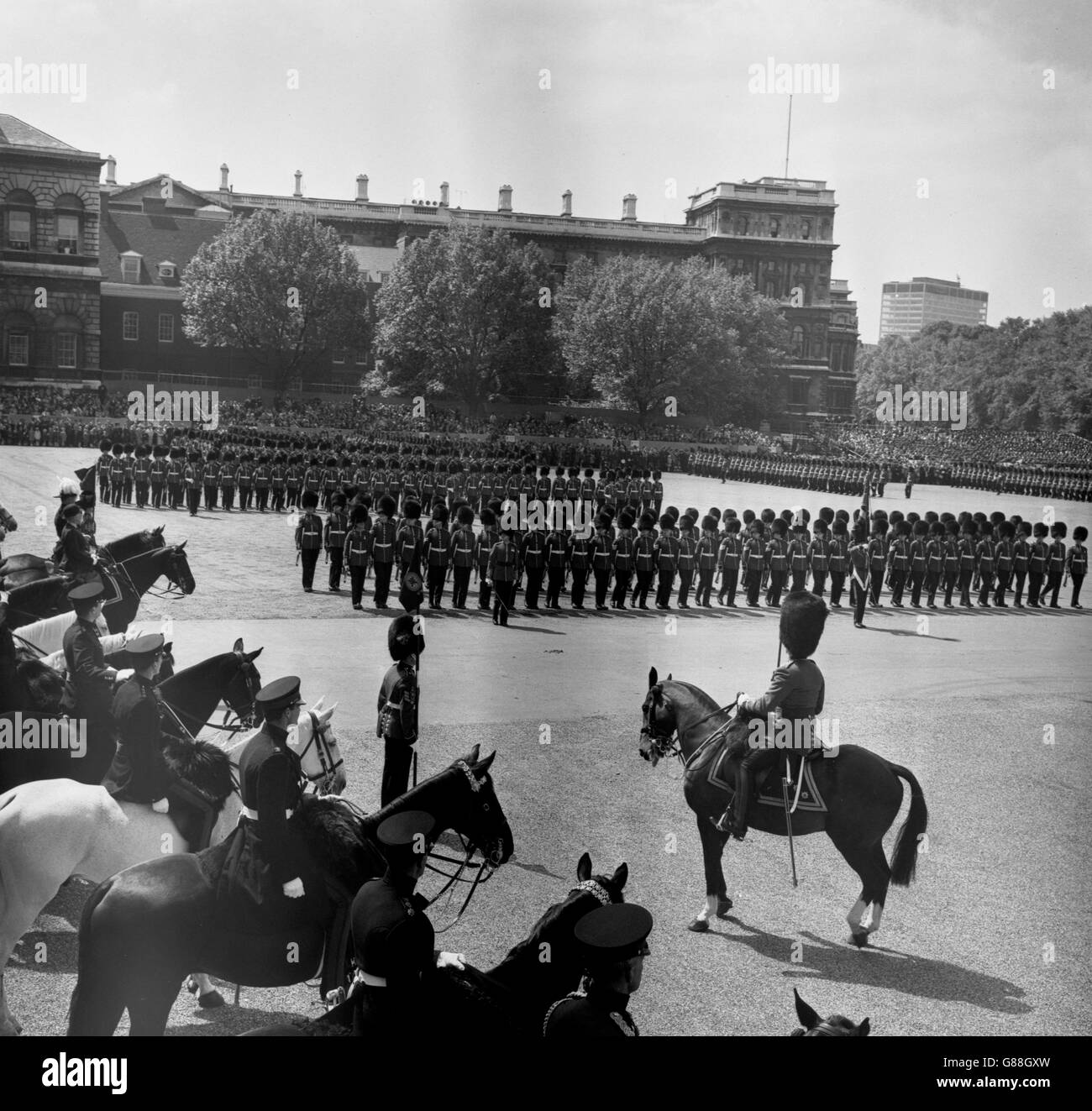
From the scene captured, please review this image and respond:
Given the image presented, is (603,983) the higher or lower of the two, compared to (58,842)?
higher

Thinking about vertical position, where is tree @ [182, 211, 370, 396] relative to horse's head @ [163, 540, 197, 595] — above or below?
above

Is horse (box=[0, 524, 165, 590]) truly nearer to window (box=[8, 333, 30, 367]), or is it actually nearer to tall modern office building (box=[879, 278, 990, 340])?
window (box=[8, 333, 30, 367])

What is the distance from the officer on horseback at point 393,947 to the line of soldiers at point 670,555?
40.9ft

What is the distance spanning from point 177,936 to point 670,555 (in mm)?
14929

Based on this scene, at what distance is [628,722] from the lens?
11805mm

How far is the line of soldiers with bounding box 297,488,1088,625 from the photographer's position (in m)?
17.7

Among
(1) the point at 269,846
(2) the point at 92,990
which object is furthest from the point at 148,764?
(2) the point at 92,990

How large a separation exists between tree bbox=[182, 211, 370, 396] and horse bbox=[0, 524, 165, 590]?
4321 centimetres

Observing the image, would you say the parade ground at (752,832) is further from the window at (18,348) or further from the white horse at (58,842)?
the window at (18,348)

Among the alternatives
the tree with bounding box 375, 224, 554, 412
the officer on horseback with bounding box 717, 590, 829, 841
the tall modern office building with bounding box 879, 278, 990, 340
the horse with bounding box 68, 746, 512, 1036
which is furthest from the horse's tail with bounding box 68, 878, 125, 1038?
the tall modern office building with bounding box 879, 278, 990, 340

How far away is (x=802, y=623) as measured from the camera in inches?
283

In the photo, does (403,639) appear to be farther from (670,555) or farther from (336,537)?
(670,555)
